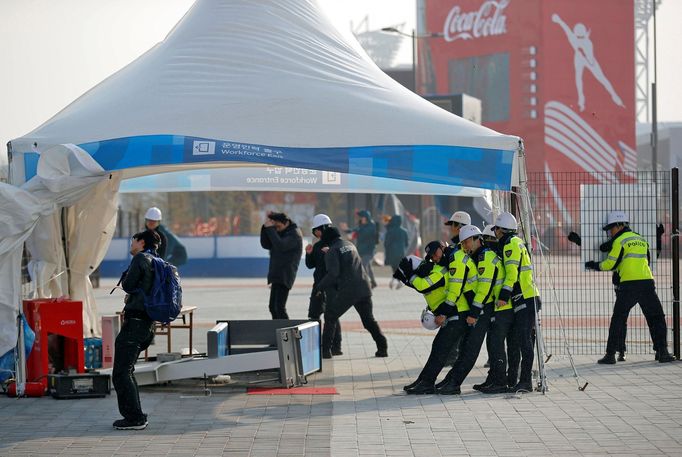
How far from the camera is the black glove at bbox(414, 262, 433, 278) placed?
1178 centimetres

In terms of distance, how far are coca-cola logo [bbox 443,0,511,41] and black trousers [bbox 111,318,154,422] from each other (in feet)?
177

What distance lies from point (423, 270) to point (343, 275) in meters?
2.69

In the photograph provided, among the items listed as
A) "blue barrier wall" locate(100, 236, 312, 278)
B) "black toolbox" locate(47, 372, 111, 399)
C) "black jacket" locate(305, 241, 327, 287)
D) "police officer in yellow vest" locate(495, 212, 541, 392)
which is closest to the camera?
"black toolbox" locate(47, 372, 111, 399)

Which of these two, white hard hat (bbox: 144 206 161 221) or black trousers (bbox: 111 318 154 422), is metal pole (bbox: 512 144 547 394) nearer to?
black trousers (bbox: 111 318 154 422)

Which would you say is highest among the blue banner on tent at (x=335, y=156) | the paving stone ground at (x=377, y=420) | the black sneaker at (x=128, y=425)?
the blue banner on tent at (x=335, y=156)

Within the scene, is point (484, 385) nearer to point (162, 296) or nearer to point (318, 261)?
point (162, 296)

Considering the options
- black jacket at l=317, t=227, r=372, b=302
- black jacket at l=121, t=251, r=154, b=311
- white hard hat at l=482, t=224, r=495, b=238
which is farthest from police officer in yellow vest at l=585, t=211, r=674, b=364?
black jacket at l=121, t=251, r=154, b=311

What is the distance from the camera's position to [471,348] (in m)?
11.7

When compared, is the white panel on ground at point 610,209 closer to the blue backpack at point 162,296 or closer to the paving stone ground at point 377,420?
the paving stone ground at point 377,420

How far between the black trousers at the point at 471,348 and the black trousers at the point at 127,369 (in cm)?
339

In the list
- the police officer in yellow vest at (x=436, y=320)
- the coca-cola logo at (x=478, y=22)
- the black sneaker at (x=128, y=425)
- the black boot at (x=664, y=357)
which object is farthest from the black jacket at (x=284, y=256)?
the coca-cola logo at (x=478, y=22)

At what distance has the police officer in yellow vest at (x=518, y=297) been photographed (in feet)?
38.1

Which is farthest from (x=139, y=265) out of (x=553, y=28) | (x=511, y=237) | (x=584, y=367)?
(x=553, y=28)

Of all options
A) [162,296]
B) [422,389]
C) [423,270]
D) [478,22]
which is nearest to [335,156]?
[423,270]
